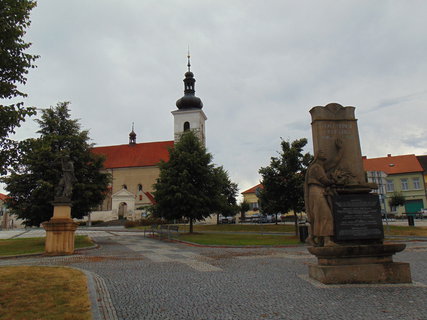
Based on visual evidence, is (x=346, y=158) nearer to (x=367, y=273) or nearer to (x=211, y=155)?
(x=367, y=273)

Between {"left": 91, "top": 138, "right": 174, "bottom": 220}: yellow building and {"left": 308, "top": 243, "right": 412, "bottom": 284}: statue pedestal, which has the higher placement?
{"left": 91, "top": 138, "right": 174, "bottom": 220}: yellow building

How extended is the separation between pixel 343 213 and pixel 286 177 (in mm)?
14376

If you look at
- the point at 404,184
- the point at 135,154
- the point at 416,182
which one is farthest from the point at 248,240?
the point at 135,154

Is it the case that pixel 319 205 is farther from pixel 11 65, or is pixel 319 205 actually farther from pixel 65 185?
pixel 65 185

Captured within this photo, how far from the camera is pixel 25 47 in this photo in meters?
8.64

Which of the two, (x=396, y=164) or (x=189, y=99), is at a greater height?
(x=189, y=99)

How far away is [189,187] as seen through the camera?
89.1ft

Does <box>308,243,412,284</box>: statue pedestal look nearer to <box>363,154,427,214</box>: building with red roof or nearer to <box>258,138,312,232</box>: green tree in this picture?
<box>258,138,312,232</box>: green tree

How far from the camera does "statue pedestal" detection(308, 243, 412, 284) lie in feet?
22.7

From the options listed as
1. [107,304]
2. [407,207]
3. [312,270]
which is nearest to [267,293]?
[312,270]

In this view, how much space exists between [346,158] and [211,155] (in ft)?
72.6

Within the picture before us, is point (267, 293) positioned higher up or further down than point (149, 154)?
further down

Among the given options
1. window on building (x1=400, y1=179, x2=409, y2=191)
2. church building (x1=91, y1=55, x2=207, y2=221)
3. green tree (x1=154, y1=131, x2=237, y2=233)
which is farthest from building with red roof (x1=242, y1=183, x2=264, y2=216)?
green tree (x1=154, y1=131, x2=237, y2=233)

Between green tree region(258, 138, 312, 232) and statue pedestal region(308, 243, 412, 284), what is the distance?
14.2 metres
